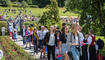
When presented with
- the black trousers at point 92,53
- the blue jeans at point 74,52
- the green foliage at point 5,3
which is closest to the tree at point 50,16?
the black trousers at point 92,53

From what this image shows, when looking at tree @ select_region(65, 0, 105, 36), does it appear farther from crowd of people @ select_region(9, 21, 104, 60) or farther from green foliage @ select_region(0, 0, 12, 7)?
green foliage @ select_region(0, 0, 12, 7)

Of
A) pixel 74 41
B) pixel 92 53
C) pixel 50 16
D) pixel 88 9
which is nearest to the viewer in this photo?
pixel 74 41

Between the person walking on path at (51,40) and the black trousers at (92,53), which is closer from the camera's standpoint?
the black trousers at (92,53)

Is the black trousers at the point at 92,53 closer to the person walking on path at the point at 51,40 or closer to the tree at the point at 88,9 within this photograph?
the person walking on path at the point at 51,40

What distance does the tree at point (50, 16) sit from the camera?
54.5ft

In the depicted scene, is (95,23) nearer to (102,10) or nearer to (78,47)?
(102,10)

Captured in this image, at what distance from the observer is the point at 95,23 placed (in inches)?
448

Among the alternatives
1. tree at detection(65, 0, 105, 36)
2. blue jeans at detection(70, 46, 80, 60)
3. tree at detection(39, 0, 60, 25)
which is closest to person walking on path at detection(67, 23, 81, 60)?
blue jeans at detection(70, 46, 80, 60)

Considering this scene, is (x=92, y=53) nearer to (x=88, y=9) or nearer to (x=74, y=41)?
(x=74, y=41)

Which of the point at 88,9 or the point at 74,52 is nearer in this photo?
the point at 74,52

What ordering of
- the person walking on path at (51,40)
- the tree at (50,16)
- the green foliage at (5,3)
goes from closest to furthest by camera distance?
1. the person walking on path at (51,40)
2. the tree at (50,16)
3. the green foliage at (5,3)

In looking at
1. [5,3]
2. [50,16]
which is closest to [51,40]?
[50,16]

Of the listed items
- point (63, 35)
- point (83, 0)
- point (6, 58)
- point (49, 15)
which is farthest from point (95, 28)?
point (49, 15)

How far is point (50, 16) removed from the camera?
55.6 ft
